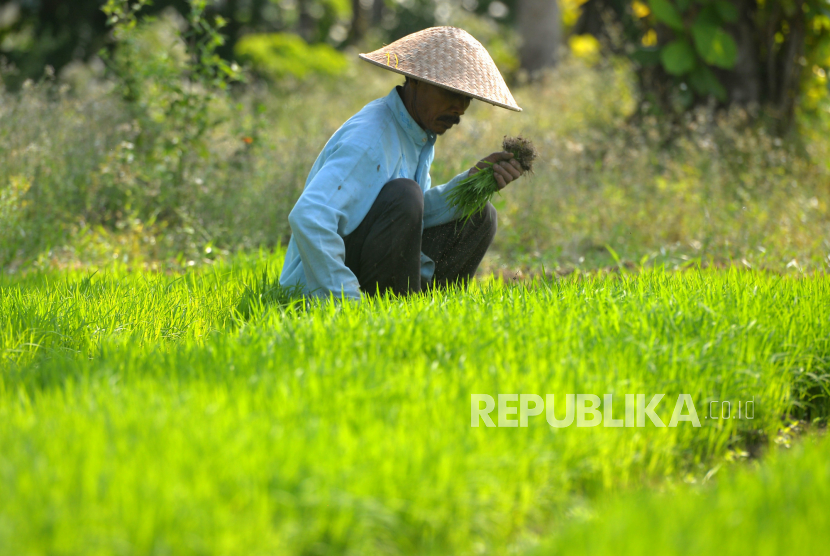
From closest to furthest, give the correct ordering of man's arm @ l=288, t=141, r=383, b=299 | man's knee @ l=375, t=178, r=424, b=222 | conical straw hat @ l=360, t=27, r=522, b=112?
1. man's arm @ l=288, t=141, r=383, b=299
2. conical straw hat @ l=360, t=27, r=522, b=112
3. man's knee @ l=375, t=178, r=424, b=222

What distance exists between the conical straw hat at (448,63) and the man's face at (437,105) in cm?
13

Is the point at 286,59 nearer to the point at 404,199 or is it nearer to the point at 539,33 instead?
the point at 539,33

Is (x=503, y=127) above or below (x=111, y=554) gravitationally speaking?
above

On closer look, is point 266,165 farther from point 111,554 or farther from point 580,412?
point 111,554

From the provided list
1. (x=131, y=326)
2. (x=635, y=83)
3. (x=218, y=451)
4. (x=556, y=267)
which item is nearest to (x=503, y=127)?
(x=635, y=83)

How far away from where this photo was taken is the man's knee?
10.9 feet

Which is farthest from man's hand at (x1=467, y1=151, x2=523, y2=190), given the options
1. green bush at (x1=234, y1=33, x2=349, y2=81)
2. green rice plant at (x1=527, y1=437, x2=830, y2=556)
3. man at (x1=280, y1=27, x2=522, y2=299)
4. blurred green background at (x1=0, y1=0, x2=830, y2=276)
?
green bush at (x1=234, y1=33, x2=349, y2=81)

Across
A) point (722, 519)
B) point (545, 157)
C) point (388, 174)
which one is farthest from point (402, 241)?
point (545, 157)

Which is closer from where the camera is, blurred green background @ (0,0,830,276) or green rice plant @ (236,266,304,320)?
green rice plant @ (236,266,304,320)

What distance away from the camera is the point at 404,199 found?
332 cm

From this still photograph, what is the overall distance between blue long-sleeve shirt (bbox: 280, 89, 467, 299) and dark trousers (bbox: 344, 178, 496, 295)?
86mm

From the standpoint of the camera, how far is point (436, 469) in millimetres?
1807

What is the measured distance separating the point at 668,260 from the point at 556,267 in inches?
29.1

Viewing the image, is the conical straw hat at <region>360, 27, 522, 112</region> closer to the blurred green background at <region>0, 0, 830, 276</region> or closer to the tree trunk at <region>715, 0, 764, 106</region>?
the blurred green background at <region>0, 0, 830, 276</region>
